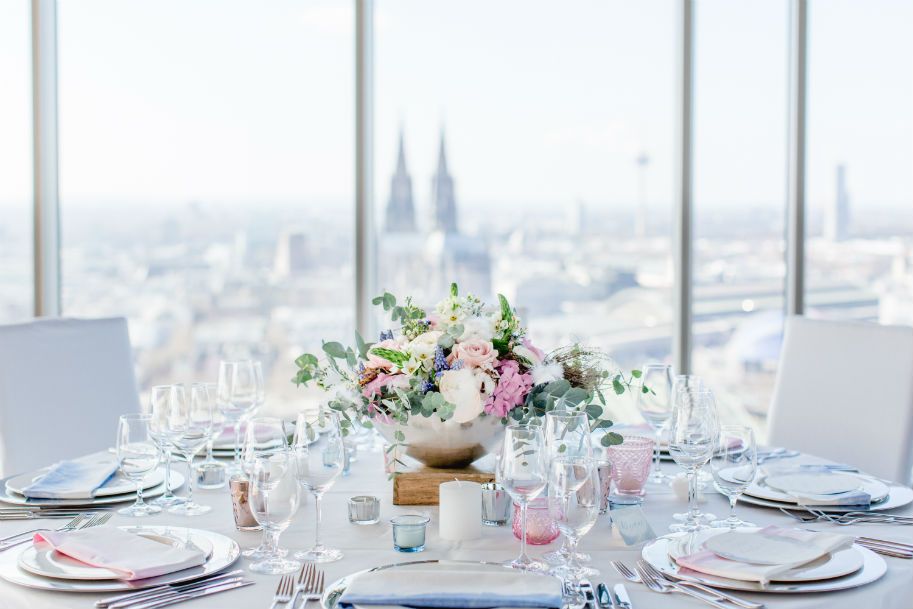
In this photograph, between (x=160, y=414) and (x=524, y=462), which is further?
(x=160, y=414)

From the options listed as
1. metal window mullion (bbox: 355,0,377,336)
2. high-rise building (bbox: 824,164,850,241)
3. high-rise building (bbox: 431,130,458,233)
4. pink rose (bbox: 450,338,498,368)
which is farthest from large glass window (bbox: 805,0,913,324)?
pink rose (bbox: 450,338,498,368)

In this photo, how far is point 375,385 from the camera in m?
1.72

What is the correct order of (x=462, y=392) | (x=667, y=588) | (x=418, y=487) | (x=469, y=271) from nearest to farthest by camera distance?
1. (x=667, y=588)
2. (x=462, y=392)
3. (x=418, y=487)
4. (x=469, y=271)

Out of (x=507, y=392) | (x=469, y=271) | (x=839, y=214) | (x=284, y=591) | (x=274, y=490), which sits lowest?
(x=284, y=591)

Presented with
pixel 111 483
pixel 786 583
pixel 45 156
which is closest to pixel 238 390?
pixel 111 483

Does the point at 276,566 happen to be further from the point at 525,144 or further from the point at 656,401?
the point at 525,144

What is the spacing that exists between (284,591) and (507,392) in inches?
21.6

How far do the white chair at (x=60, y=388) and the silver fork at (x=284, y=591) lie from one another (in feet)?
4.19

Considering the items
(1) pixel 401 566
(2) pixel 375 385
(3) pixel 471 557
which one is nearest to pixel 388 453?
(2) pixel 375 385

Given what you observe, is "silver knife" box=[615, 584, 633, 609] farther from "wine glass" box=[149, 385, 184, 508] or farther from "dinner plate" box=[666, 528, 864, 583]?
"wine glass" box=[149, 385, 184, 508]

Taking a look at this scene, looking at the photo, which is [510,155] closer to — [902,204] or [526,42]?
[526,42]

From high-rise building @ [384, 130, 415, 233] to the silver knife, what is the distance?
2559 mm

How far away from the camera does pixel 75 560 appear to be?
4.59 ft

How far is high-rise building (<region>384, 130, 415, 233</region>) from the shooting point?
372cm
